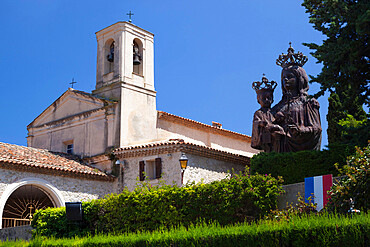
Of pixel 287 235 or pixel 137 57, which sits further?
pixel 137 57

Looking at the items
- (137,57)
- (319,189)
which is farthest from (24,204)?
(319,189)

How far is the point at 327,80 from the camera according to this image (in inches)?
590

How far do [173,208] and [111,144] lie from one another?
13795 millimetres

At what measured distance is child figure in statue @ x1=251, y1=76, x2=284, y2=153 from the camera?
59.9 ft

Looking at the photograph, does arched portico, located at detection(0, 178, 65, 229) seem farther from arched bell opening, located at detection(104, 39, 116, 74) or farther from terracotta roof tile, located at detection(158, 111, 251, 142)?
arched bell opening, located at detection(104, 39, 116, 74)

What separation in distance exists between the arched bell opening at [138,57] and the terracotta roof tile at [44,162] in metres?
7.17

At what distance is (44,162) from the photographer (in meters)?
24.3

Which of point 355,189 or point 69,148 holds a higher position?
point 69,148

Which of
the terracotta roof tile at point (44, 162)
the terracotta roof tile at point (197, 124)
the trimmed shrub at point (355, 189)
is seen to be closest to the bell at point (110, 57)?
the terracotta roof tile at point (197, 124)

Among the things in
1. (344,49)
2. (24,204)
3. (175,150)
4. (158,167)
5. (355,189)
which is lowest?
(24,204)

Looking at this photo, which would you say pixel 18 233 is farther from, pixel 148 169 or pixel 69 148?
pixel 69 148

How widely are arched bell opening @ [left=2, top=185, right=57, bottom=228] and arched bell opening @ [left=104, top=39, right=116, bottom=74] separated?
30.7 ft

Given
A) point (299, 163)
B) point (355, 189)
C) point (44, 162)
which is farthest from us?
point (44, 162)

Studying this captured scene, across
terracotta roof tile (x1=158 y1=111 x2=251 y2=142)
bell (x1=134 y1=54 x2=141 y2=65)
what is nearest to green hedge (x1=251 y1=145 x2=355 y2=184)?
terracotta roof tile (x1=158 y1=111 x2=251 y2=142)
